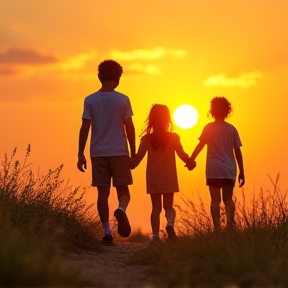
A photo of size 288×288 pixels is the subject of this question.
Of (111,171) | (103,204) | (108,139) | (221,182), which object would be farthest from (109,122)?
(221,182)

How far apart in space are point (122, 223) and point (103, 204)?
612 mm

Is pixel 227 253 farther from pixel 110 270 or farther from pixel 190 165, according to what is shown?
pixel 190 165

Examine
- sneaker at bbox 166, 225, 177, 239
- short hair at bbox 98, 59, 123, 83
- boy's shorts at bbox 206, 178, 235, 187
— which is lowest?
sneaker at bbox 166, 225, 177, 239

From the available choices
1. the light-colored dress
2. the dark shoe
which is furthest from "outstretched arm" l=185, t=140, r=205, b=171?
the dark shoe

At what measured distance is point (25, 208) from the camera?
9312 mm

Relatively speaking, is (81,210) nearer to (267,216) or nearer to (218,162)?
(218,162)

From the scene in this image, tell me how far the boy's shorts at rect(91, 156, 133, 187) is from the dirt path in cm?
98

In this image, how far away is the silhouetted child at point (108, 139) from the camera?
1005 cm

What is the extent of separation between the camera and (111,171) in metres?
10.2

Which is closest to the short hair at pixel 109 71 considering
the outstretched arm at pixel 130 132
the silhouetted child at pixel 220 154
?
the outstretched arm at pixel 130 132

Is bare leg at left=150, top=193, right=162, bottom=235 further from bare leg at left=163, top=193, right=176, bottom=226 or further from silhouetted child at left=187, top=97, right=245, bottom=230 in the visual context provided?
silhouetted child at left=187, top=97, right=245, bottom=230

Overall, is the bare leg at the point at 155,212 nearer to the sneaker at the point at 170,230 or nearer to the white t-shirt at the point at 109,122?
the white t-shirt at the point at 109,122

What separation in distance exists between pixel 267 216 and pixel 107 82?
3286 millimetres

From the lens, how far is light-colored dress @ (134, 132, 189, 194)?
10.3 metres
